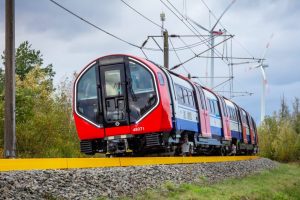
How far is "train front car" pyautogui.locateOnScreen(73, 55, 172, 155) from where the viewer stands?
1605 cm

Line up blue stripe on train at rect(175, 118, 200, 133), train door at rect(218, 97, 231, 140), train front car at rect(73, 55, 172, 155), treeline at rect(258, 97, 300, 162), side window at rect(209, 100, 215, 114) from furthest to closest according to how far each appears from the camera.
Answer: treeline at rect(258, 97, 300, 162) < train door at rect(218, 97, 231, 140) < side window at rect(209, 100, 215, 114) < blue stripe on train at rect(175, 118, 200, 133) < train front car at rect(73, 55, 172, 155)

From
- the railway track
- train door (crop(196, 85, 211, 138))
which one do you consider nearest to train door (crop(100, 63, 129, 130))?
the railway track

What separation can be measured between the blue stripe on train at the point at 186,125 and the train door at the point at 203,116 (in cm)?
63

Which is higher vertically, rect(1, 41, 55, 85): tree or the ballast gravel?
rect(1, 41, 55, 85): tree

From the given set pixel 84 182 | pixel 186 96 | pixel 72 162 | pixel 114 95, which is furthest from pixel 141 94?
pixel 84 182

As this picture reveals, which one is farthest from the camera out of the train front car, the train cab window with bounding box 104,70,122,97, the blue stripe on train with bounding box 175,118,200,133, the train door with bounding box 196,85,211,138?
the train door with bounding box 196,85,211,138

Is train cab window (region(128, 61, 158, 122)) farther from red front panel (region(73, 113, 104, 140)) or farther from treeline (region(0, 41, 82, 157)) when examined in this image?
treeline (region(0, 41, 82, 157))

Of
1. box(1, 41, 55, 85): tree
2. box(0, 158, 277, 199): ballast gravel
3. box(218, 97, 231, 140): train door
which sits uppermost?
box(1, 41, 55, 85): tree

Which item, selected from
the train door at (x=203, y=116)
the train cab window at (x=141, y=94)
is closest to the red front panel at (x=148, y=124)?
the train cab window at (x=141, y=94)

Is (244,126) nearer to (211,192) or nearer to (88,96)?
(88,96)

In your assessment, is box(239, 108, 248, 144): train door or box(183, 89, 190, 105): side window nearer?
box(183, 89, 190, 105): side window

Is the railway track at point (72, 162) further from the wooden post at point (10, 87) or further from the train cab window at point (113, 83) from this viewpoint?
the wooden post at point (10, 87)

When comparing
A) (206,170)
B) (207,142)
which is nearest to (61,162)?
(206,170)

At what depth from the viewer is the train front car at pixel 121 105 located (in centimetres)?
1605
